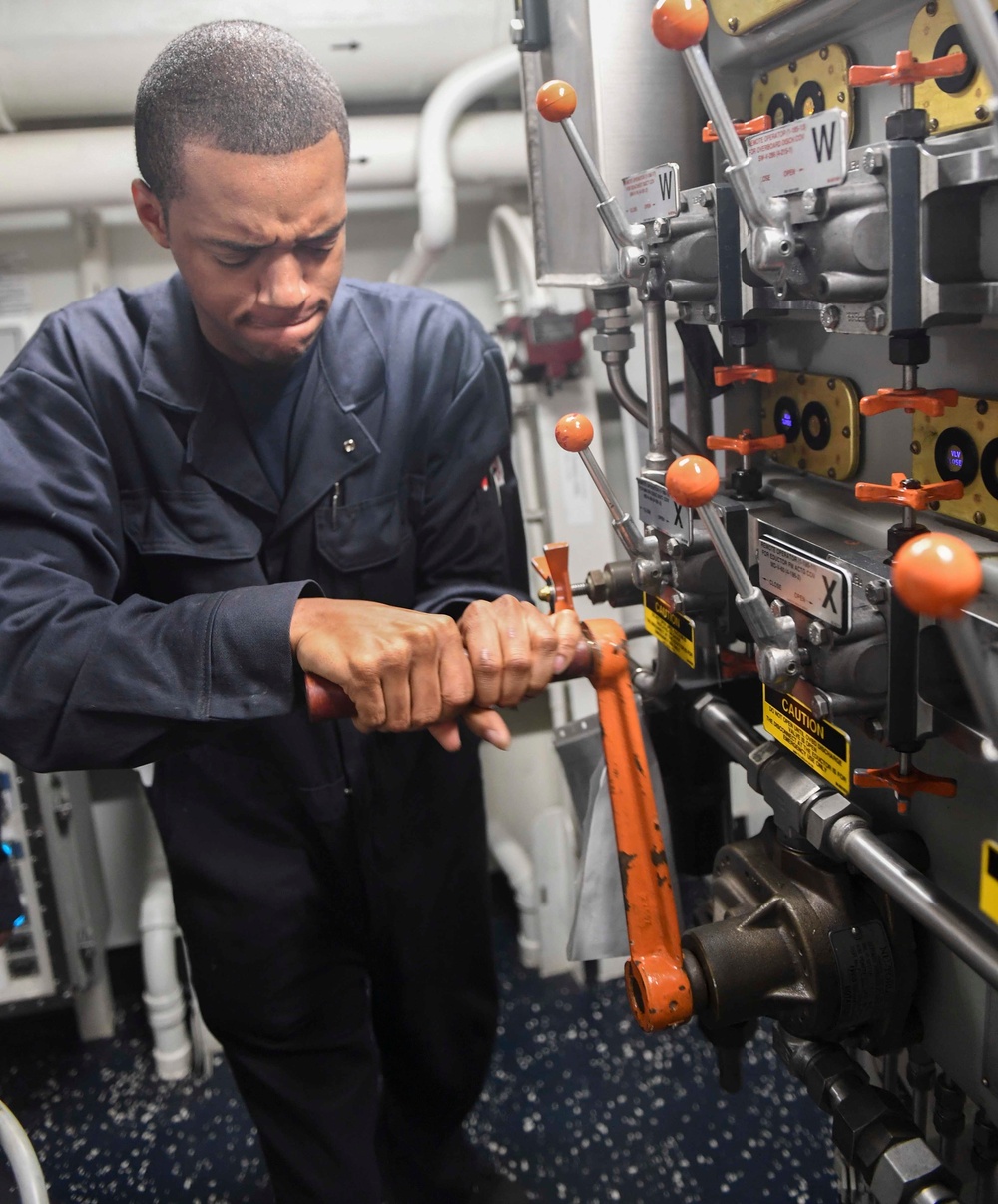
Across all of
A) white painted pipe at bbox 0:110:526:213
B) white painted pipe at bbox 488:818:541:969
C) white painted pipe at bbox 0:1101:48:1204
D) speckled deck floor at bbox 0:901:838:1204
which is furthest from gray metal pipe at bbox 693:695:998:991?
white painted pipe at bbox 0:110:526:213

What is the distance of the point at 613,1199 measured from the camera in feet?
5.45

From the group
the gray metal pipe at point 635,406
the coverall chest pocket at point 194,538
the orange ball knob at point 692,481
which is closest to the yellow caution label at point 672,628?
the gray metal pipe at point 635,406

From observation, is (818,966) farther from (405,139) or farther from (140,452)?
(405,139)

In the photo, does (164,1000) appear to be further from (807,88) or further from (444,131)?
(807,88)

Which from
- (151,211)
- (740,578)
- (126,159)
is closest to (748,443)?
(740,578)

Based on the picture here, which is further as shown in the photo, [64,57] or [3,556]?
[64,57]

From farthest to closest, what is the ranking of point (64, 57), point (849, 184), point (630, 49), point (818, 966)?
point (64, 57) → point (630, 49) → point (818, 966) → point (849, 184)

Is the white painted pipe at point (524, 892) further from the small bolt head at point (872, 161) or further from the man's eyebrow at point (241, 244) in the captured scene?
the small bolt head at point (872, 161)

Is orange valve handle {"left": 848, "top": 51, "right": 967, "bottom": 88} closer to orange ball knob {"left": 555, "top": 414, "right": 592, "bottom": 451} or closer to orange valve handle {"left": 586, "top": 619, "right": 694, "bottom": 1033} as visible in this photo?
orange ball knob {"left": 555, "top": 414, "right": 592, "bottom": 451}

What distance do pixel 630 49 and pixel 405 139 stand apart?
105cm

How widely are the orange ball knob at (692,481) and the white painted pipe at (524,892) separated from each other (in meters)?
1.65

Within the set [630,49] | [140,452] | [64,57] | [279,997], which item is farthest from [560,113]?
[64,57]

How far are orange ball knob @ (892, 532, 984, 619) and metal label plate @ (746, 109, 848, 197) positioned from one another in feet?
1.02

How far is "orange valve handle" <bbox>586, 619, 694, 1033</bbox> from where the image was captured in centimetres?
90
